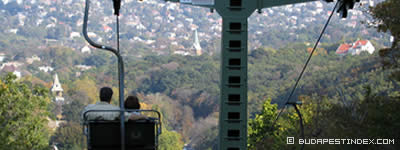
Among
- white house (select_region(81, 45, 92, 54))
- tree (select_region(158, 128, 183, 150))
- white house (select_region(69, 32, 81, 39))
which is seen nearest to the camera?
tree (select_region(158, 128, 183, 150))

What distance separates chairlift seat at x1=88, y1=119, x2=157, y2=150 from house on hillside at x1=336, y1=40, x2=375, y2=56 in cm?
10658

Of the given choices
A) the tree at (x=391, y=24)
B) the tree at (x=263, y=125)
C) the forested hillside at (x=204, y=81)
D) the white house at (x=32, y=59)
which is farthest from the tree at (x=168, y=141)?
the white house at (x=32, y=59)

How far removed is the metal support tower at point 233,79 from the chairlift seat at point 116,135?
550mm

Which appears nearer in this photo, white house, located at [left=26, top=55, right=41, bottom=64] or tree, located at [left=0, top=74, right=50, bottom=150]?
tree, located at [left=0, top=74, right=50, bottom=150]

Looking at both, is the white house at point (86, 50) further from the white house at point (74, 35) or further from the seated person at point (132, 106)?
the seated person at point (132, 106)

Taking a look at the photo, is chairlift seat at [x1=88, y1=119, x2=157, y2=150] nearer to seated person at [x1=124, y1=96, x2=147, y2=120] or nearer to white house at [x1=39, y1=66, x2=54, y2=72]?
seated person at [x1=124, y1=96, x2=147, y2=120]

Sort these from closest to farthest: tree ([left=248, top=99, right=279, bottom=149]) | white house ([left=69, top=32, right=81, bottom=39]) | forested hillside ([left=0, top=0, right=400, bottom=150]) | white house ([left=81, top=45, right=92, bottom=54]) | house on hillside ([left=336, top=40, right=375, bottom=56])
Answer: forested hillside ([left=0, top=0, right=400, bottom=150])
tree ([left=248, top=99, right=279, bottom=149])
house on hillside ([left=336, top=40, right=375, bottom=56])
white house ([left=81, top=45, right=92, bottom=54])
white house ([left=69, top=32, right=81, bottom=39])

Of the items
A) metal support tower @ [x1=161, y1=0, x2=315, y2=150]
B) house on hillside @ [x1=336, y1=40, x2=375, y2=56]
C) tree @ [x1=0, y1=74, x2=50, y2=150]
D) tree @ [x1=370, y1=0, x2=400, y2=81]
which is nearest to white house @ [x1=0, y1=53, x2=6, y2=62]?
house on hillside @ [x1=336, y1=40, x2=375, y2=56]

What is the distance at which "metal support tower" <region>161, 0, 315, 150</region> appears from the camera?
4328 mm

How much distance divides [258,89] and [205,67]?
22598 millimetres

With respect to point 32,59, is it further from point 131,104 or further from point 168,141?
point 131,104

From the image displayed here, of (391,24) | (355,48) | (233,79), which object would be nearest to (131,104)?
(233,79)

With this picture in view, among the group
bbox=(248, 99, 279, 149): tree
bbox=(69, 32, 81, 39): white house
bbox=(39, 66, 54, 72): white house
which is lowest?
bbox=(248, 99, 279, 149): tree

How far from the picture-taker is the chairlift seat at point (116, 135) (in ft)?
14.3
